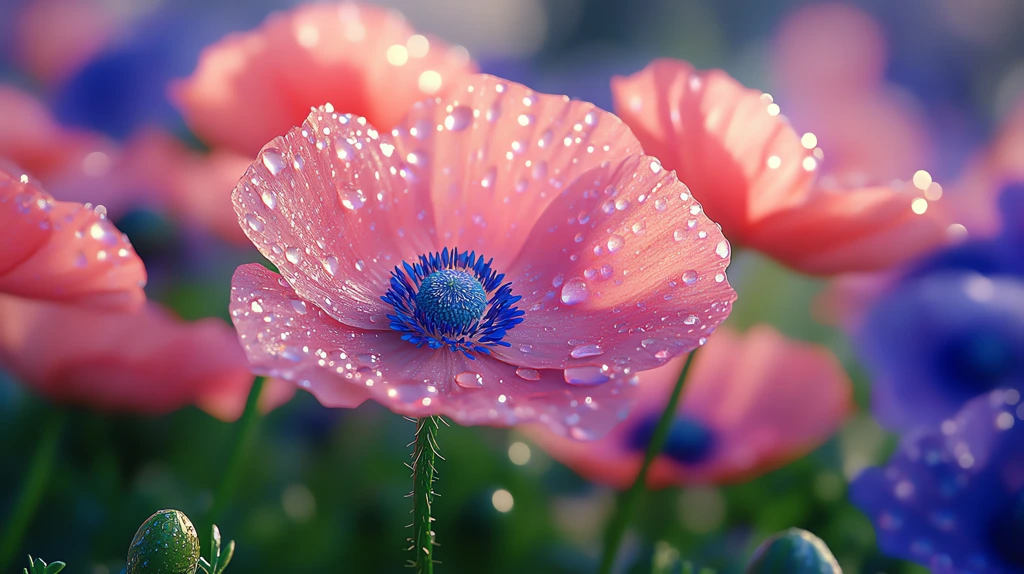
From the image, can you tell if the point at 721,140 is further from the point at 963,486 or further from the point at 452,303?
the point at 963,486

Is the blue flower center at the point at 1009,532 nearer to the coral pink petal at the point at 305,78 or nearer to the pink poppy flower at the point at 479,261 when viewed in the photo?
the pink poppy flower at the point at 479,261

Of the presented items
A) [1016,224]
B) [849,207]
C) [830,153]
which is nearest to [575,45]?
[830,153]

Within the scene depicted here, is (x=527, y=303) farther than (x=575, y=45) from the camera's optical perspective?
No

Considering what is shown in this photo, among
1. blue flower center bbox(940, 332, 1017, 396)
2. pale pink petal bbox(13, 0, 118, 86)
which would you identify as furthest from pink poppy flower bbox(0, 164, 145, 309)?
pale pink petal bbox(13, 0, 118, 86)

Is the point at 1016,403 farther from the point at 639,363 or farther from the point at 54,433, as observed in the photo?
the point at 54,433

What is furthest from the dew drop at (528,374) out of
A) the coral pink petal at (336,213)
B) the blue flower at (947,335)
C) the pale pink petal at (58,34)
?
the pale pink petal at (58,34)

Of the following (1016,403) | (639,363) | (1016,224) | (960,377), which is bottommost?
(639,363)
